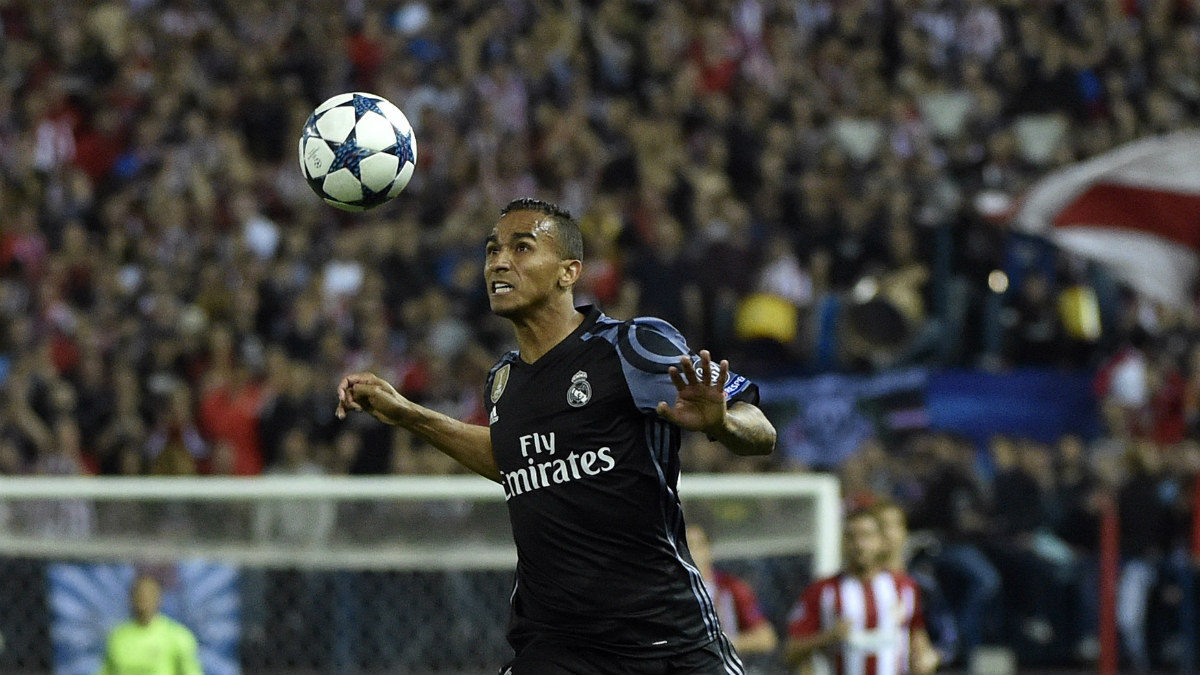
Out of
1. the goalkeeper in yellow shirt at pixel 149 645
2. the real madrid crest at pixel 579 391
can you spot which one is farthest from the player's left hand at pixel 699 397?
the goalkeeper in yellow shirt at pixel 149 645

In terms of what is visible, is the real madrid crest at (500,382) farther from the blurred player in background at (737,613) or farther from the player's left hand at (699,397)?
the blurred player in background at (737,613)

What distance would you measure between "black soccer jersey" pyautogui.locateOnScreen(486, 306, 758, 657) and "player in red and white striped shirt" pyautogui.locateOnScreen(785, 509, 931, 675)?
3.45 m

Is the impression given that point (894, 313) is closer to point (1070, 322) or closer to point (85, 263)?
point (1070, 322)

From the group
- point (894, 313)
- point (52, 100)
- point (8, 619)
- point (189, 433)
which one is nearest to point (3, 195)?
point (52, 100)

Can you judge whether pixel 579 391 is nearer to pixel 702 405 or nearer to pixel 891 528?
pixel 702 405

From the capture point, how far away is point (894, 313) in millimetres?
13109

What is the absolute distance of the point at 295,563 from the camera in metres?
10.3

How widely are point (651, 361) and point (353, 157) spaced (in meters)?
1.39

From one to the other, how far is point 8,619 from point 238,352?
12.0 feet

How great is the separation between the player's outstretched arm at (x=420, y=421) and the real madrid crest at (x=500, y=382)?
12cm

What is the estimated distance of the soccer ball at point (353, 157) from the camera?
5.93 m

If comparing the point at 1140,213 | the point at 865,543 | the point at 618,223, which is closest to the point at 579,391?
the point at 865,543

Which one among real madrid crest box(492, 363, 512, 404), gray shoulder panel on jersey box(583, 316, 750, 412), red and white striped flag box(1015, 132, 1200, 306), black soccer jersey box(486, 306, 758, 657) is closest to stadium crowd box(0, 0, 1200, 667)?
red and white striped flag box(1015, 132, 1200, 306)

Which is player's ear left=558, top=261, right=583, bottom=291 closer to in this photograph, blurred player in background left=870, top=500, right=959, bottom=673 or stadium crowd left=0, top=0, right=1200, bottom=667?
blurred player in background left=870, top=500, right=959, bottom=673
